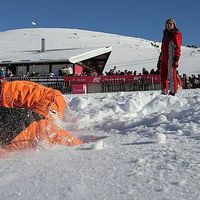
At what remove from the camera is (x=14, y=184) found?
2.68 m

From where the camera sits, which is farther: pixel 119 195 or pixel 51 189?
pixel 51 189

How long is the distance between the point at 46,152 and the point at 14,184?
0.81m

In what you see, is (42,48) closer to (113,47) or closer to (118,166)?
(113,47)

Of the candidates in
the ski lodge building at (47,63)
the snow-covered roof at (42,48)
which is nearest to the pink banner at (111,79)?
the ski lodge building at (47,63)

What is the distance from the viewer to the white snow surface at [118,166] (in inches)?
94.4

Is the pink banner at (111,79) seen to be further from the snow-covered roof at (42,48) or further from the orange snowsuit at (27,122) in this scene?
the orange snowsuit at (27,122)

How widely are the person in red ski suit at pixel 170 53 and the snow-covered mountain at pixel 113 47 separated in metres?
21.8

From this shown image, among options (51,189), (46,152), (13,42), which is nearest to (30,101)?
(46,152)

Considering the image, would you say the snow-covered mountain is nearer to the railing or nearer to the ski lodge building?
the ski lodge building

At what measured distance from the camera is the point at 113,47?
47.2m

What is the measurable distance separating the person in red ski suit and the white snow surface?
9.32 feet

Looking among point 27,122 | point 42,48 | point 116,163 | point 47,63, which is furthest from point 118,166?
point 42,48

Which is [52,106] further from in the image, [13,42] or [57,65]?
[13,42]

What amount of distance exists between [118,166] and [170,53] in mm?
4804
